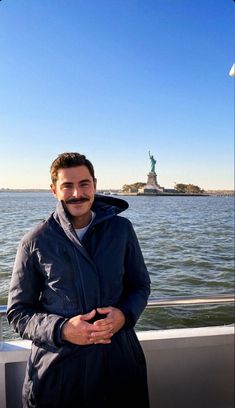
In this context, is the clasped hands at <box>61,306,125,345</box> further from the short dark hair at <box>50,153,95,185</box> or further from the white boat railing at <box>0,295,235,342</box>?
the white boat railing at <box>0,295,235,342</box>

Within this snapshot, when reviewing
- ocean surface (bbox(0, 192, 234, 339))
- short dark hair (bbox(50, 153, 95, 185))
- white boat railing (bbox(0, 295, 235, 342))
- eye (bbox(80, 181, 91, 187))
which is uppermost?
short dark hair (bbox(50, 153, 95, 185))

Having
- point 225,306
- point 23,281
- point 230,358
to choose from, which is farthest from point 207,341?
point 225,306

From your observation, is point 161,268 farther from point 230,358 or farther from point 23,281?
point 23,281

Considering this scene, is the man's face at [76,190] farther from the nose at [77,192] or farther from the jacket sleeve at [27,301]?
the jacket sleeve at [27,301]

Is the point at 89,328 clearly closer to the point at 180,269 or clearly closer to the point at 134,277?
the point at 134,277

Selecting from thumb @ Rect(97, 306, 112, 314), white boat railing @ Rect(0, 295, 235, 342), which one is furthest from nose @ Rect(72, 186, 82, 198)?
white boat railing @ Rect(0, 295, 235, 342)

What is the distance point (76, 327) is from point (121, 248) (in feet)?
0.93

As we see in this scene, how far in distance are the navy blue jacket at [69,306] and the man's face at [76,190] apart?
4 centimetres

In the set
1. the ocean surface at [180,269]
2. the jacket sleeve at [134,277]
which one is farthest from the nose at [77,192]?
the ocean surface at [180,269]

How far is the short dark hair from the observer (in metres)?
1.16

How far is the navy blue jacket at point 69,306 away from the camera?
→ 1.07 m

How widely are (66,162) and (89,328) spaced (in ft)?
1.69

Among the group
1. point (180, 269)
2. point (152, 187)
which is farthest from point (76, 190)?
point (152, 187)

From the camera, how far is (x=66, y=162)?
1.16 meters
